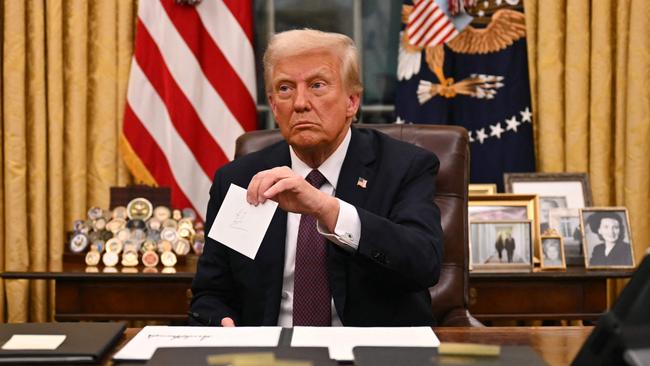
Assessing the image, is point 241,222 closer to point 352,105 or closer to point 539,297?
point 352,105

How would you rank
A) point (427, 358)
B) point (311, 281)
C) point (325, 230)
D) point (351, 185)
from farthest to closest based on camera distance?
point (351, 185)
point (311, 281)
point (325, 230)
point (427, 358)

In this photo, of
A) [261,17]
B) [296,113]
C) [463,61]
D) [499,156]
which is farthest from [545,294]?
[261,17]

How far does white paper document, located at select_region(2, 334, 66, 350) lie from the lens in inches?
60.3

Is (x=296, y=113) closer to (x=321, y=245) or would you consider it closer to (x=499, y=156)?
(x=321, y=245)

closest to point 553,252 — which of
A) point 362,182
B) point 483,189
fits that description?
point 483,189

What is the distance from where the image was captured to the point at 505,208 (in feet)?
11.9

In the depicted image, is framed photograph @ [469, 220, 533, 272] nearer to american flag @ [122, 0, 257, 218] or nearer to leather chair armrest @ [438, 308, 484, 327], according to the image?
leather chair armrest @ [438, 308, 484, 327]

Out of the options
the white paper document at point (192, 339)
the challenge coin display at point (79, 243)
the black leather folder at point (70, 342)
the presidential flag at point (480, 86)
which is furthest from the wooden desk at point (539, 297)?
the black leather folder at point (70, 342)

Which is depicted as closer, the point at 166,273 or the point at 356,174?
the point at 356,174

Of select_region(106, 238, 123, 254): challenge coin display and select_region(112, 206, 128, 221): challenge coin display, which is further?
select_region(112, 206, 128, 221): challenge coin display

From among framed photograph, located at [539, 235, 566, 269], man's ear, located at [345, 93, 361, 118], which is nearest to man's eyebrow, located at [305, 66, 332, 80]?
man's ear, located at [345, 93, 361, 118]

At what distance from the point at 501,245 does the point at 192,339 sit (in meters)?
2.05

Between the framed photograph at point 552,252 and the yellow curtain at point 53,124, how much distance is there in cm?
193

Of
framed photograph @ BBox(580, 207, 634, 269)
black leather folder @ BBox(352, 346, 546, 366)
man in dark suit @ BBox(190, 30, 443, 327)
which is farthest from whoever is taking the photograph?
framed photograph @ BBox(580, 207, 634, 269)
